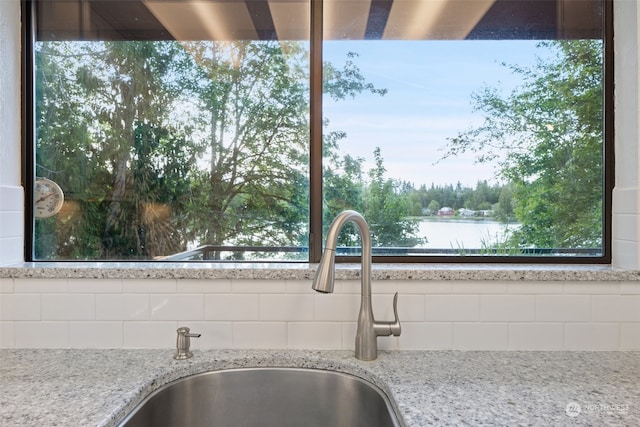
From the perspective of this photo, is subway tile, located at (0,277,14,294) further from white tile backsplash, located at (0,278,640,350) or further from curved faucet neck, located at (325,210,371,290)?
curved faucet neck, located at (325,210,371,290)

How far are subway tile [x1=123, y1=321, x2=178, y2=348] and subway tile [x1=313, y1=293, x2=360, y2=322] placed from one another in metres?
0.43

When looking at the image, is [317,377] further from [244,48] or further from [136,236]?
[244,48]

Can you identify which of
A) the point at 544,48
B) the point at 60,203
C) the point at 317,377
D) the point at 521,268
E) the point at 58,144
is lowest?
the point at 317,377

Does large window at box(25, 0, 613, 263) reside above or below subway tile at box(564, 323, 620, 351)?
above

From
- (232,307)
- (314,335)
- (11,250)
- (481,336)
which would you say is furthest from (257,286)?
(11,250)

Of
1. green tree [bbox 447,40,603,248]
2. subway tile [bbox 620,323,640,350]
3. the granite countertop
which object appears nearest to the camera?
the granite countertop

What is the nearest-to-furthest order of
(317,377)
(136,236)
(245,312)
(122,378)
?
(122,378), (317,377), (245,312), (136,236)

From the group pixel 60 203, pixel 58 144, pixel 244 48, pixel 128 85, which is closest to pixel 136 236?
pixel 60 203

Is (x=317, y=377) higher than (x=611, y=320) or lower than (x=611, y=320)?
lower

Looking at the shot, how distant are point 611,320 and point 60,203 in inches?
69.5

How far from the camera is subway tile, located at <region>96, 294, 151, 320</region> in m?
1.20

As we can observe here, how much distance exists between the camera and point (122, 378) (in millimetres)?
976

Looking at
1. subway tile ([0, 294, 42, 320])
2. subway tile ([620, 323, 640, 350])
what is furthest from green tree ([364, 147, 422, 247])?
subway tile ([0, 294, 42, 320])

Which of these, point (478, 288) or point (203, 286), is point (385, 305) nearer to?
point (478, 288)
